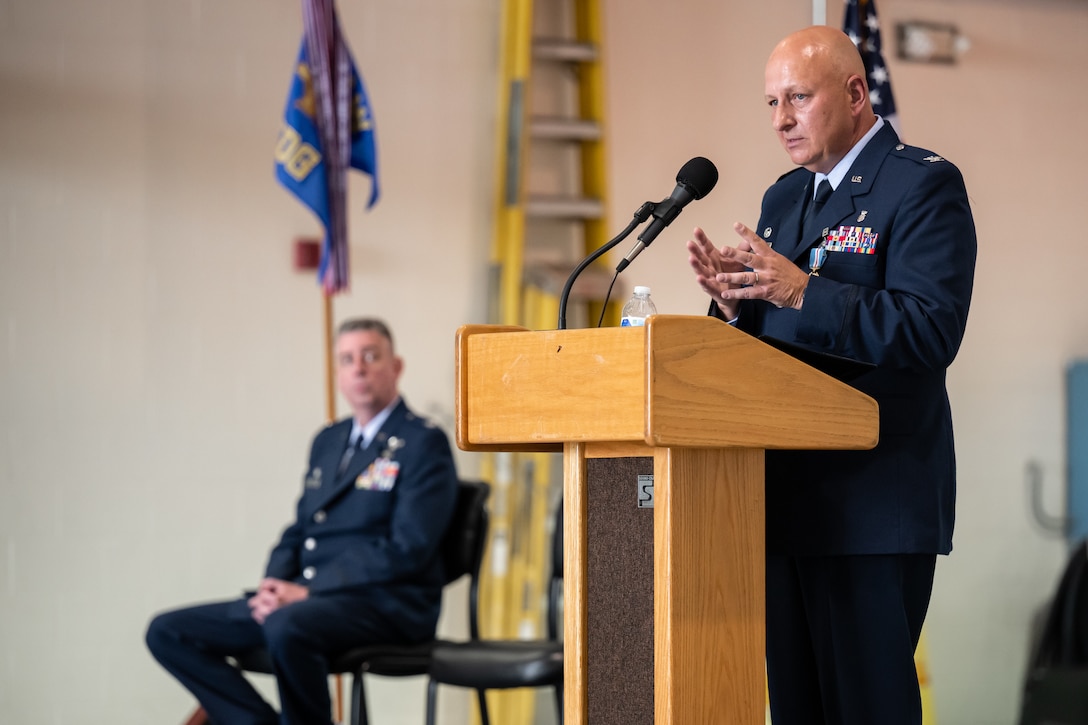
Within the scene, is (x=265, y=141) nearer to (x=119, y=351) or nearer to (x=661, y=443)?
(x=119, y=351)

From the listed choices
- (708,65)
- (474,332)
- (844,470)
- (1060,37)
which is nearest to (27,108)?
(708,65)

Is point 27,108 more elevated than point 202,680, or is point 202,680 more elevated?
point 27,108

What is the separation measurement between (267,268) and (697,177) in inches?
107

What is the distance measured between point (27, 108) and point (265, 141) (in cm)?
75

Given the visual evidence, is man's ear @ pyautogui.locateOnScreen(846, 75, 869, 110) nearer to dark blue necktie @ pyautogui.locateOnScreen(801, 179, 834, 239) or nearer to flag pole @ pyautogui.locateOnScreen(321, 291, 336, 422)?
dark blue necktie @ pyautogui.locateOnScreen(801, 179, 834, 239)

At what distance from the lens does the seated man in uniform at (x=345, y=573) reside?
3.10 meters

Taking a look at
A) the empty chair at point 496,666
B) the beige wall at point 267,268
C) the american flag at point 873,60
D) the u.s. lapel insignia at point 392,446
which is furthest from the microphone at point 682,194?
the beige wall at point 267,268

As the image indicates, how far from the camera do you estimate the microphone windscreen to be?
1729mm

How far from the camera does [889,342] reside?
1591 millimetres

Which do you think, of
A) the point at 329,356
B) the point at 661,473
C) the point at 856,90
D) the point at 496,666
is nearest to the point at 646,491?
the point at 661,473

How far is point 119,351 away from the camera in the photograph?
13.3 ft

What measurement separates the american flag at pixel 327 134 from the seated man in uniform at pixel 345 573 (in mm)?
440

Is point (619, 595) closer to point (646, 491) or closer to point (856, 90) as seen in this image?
point (646, 491)

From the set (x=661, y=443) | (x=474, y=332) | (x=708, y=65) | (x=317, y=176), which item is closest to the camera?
(x=661, y=443)
